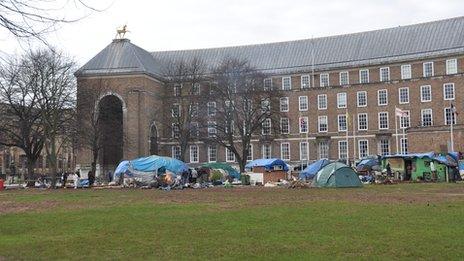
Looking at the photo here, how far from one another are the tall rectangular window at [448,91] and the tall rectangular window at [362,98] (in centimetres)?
1131

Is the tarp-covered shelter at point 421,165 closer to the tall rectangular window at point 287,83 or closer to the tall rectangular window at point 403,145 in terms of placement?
the tall rectangular window at point 403,145

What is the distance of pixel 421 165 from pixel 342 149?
1509 inches

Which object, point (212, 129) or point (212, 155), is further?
point (212, 155)

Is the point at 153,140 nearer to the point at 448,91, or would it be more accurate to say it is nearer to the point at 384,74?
the point at 384,74

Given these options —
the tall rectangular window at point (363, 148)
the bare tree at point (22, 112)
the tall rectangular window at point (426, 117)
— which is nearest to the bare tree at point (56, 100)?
the bare tree at point (22, 112)

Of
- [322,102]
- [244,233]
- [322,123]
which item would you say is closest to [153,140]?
[322,123]

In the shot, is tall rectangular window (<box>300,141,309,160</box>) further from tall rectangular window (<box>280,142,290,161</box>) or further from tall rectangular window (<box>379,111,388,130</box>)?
tall rectangular window (<box>379,111,388,130</box>)

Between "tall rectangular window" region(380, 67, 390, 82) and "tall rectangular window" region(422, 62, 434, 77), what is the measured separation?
5151 millimetres

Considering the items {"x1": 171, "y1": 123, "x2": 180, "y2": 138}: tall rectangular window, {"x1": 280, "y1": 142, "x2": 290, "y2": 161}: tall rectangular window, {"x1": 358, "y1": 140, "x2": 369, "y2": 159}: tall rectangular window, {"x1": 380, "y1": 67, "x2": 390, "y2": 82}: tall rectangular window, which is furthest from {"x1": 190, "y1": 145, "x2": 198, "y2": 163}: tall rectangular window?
{"x1": 380, "y1": 67, "x2": 390, "y2": 82}: tall rectangular window

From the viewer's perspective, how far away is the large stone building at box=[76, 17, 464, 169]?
82812mm

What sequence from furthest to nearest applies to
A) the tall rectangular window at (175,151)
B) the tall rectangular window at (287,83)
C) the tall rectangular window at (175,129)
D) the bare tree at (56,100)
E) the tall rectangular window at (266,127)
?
1. the tall rectangular window at (175,151)
2. the tall rectangular window at (287,83)
3. the tall rectangular window at (175,129)
4. the tall rectangular window at (266,127)
5. the bare tree at (56,100)

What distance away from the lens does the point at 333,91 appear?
3561 inches

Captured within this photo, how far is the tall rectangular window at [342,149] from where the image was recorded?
8744cm

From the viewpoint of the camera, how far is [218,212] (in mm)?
20281
